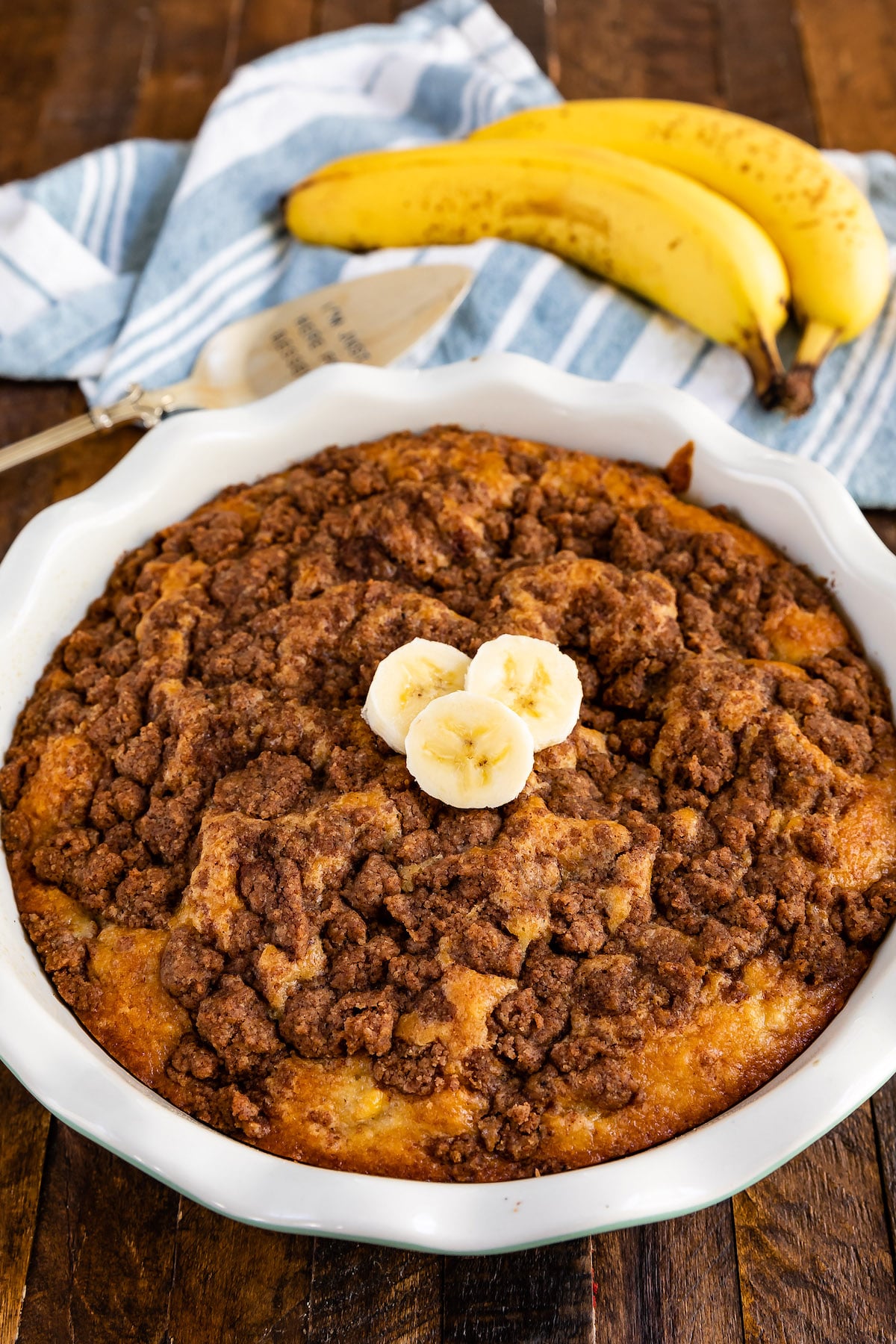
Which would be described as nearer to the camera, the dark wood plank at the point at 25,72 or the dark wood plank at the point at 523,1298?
the dark wood plank at the point at 523,1298

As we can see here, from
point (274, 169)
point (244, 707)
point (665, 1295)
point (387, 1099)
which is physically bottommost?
point (665, 1295)

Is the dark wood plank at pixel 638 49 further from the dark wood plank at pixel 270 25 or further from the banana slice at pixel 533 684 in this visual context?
the banana slice at pixel 533 684

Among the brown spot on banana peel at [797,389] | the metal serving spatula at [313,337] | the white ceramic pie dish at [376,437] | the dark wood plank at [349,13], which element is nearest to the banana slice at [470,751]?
the white ceramic pie dish at [376,437]

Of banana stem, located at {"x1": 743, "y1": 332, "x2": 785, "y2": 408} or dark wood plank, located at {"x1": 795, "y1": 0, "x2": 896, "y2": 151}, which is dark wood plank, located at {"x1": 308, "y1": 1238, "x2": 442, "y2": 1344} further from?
dark wood plank, located at {"x1": 795, "y1": 0, "x2": 896, "y2": 151}

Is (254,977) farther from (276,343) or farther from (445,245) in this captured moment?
(445,245)

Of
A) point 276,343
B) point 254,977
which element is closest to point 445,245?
point 276,343

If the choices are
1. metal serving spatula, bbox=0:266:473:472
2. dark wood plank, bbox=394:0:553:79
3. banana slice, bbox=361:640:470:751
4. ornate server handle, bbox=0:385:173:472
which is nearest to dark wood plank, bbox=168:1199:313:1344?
banana slice, bbox=361:640:470:751
